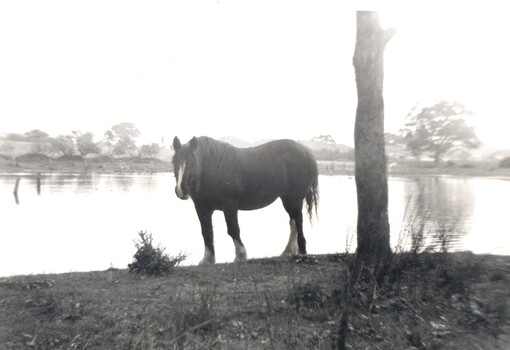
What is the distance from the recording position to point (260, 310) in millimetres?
3723

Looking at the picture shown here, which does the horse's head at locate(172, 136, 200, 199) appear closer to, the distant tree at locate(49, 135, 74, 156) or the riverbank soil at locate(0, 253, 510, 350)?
the riverbank soil at locate(0, 253, 510, 350)

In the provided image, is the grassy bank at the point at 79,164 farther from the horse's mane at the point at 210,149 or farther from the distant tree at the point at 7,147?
the horse's mane at the point at 210,149

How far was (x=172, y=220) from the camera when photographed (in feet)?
48.7

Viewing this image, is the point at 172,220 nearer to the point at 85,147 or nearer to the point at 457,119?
the point at 457,119

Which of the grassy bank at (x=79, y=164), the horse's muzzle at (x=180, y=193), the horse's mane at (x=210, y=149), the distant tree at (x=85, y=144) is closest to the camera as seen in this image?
the horse's muzzle at (x=180, y=193)

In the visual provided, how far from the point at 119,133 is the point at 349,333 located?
5576 cm

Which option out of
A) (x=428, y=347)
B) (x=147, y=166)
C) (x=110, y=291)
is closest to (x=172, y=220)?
(x=110, y=291)

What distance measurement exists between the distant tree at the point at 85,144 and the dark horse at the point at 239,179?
58749mm

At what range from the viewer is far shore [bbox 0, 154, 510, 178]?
4050cm

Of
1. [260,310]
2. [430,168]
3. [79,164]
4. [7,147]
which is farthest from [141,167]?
[260,310]

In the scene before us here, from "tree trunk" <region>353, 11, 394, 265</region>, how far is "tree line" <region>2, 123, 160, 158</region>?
4439 cm

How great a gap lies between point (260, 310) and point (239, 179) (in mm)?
3372

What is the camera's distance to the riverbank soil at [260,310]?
10.6ft

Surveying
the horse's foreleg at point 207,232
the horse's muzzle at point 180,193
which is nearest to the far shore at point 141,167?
the horse's foreleg at point 207,232
